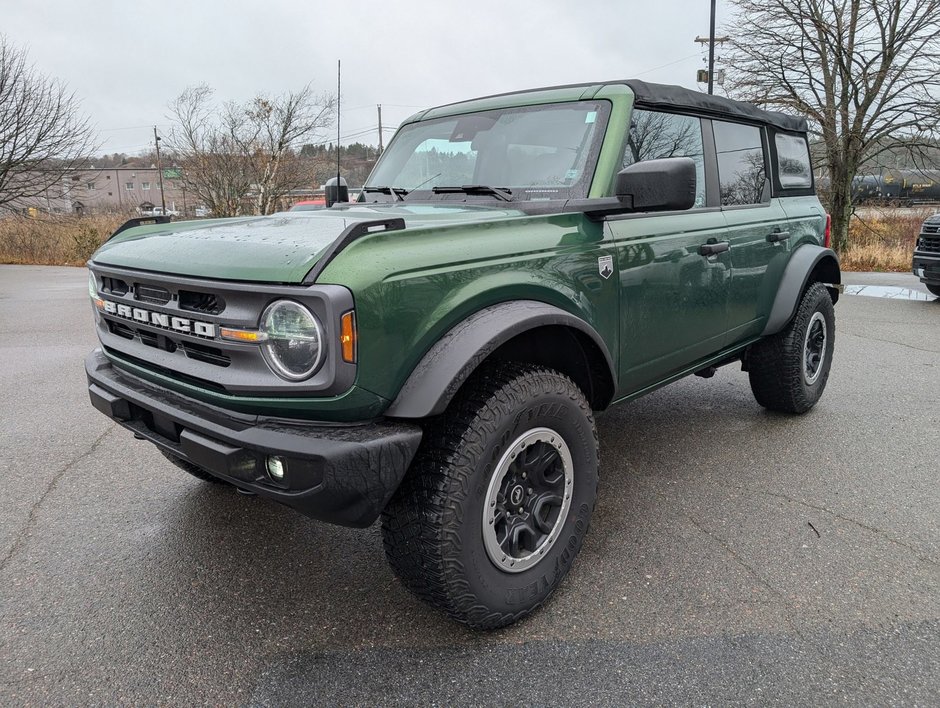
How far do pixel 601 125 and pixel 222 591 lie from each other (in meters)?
2.41

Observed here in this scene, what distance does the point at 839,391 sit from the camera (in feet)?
16.6

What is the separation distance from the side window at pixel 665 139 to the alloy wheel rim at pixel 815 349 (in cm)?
153

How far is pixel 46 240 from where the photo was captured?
1953cm

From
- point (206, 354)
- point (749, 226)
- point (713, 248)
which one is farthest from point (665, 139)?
point (206, 354)

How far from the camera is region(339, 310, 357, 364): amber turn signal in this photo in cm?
181

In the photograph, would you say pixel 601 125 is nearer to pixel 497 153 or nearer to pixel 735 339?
pixel 497 153

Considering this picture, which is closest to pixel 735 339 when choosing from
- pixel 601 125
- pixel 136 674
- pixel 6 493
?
pixel 601 125

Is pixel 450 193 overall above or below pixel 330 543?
above

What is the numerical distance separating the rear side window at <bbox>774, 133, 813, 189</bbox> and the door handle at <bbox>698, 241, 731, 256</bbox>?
1.17m

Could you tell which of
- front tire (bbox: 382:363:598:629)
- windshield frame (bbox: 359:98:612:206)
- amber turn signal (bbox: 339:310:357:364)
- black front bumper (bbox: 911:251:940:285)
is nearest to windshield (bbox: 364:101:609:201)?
windshield frame (bbox: 359:98:612:206)

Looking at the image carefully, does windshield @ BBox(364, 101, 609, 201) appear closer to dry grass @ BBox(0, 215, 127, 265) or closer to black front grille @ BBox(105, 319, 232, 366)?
black front grille @ BBox(105, 319, 232, 366)

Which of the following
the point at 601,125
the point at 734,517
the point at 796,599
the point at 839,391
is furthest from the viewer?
the point at 839,391

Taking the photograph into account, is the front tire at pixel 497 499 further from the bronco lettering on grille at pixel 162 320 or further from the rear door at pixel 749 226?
the rear door at pixel 749 226

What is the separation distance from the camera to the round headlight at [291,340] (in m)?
1.85
